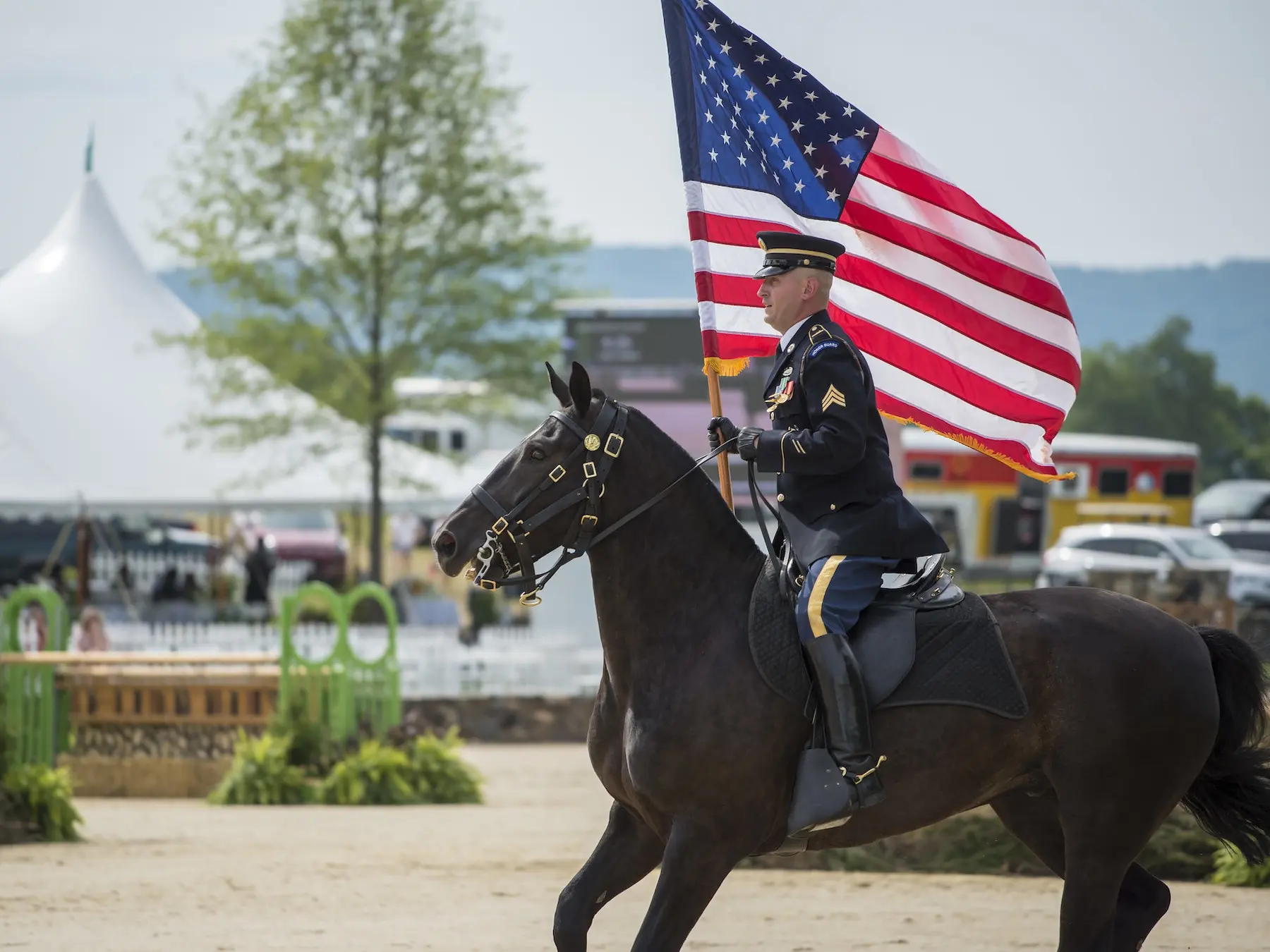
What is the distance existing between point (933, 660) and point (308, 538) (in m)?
36.6

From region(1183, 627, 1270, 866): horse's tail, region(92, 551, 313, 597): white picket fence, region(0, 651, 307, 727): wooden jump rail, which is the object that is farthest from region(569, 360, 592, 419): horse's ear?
region(92, 551, 313, 597): white picket fence

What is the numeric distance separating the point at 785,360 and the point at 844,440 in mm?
456

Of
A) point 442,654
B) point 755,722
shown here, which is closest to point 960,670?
point 755,722

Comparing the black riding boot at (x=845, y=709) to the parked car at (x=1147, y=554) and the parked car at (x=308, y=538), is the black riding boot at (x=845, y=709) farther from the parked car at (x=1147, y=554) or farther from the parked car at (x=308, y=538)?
the parked car at (x=308, y=538)

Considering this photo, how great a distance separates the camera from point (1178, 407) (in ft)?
364

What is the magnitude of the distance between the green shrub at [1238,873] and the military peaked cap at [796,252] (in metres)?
5.72

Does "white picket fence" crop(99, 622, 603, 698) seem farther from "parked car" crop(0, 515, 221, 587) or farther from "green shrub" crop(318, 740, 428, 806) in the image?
"parked car" crop(0, 515, 221, 587)

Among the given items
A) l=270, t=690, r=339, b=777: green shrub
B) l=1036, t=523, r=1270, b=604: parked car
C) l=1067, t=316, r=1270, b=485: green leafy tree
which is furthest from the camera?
l=1067, t=316, r=1270, b=485: green leafy tree

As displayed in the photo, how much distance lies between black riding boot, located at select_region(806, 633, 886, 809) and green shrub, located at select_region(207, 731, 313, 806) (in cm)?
958

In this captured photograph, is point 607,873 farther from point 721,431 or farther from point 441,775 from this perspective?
point 441,775

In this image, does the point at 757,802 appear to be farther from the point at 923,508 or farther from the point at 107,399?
the point at 923,508

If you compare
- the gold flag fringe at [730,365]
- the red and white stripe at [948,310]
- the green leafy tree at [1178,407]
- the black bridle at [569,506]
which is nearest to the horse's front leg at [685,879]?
the black bridle at [569,506]

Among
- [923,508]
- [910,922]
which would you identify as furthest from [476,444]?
[910,922]

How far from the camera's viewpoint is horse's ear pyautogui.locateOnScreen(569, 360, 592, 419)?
19.5ft
